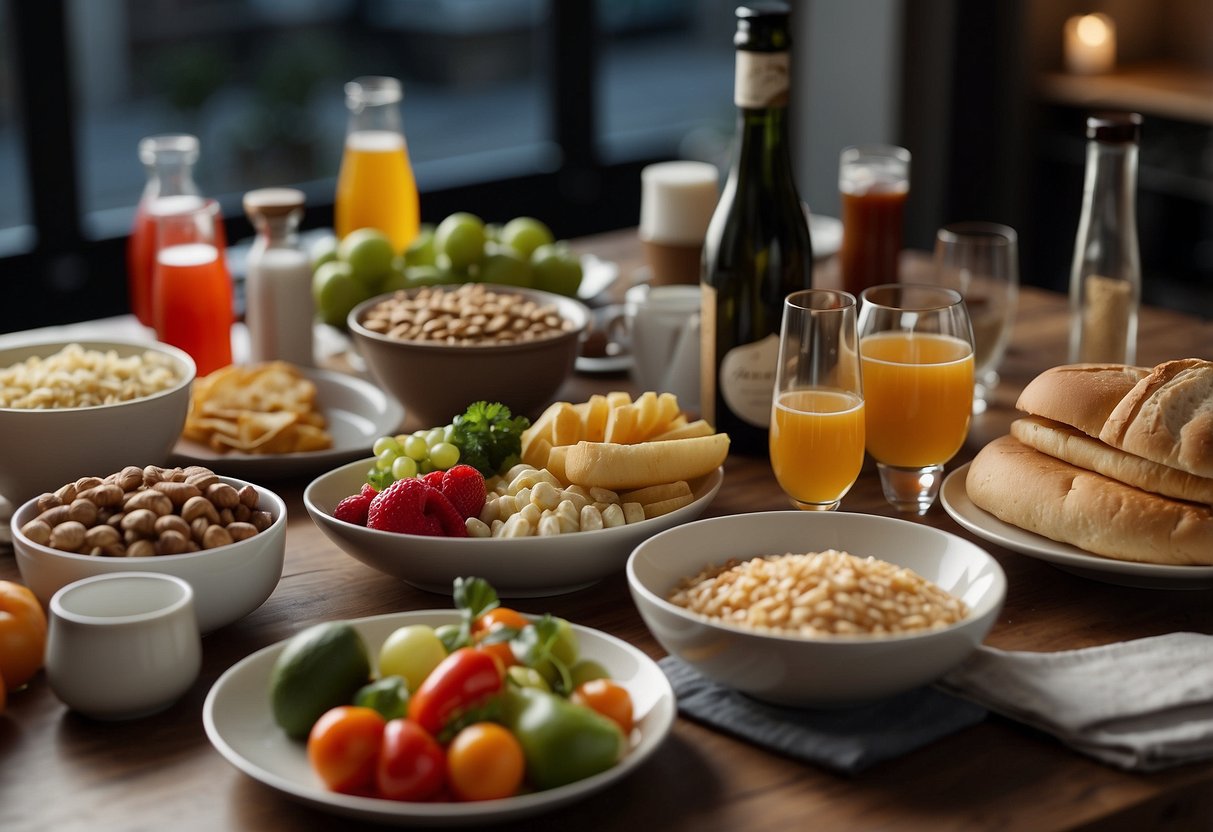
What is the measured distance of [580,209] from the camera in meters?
4.44

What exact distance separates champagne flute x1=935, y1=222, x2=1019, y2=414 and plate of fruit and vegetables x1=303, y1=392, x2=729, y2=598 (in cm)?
56

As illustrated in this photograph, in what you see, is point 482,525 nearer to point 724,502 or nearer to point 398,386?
point 724,502

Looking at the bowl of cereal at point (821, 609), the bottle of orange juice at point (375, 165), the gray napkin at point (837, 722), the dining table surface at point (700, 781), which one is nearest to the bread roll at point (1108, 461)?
the dining table surface at point (700, 781)

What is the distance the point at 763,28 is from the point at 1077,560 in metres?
0.64

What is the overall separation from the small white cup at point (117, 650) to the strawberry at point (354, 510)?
9.0 inches

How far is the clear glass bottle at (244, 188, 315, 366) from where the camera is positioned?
187 cm

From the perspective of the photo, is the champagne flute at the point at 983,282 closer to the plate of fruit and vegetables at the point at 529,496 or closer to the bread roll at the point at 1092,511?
the bread roll at the point at 1092,511

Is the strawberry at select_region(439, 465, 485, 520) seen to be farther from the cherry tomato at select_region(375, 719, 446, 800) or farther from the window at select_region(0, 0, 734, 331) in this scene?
the window at select_region(0, 0, 734, 331)

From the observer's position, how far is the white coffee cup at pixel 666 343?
1754 millimetres

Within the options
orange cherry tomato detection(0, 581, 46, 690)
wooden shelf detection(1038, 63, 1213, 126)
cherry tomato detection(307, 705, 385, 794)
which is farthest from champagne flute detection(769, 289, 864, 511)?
wooden shelf detection(1038, 63, 1213, 126)

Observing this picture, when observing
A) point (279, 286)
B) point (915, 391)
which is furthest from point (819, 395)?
point (279, 286)

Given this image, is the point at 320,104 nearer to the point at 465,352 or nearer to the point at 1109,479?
the point at 465,352

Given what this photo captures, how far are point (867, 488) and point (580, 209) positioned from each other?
2978 mm

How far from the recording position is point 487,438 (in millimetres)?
1404
